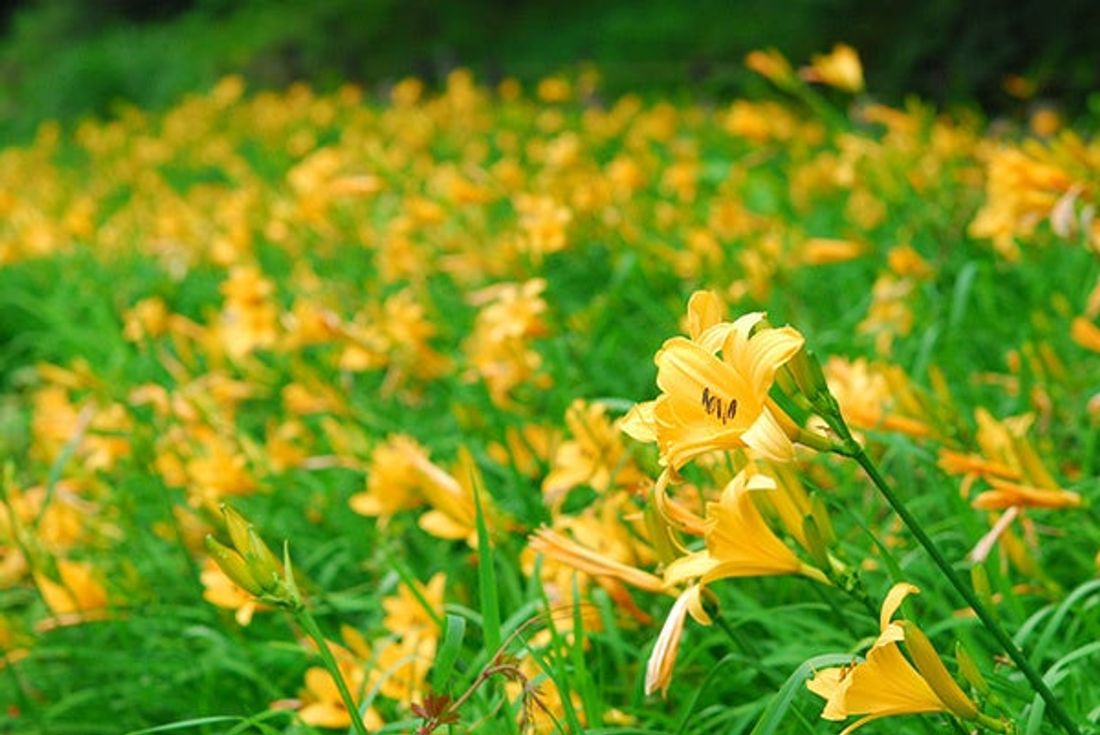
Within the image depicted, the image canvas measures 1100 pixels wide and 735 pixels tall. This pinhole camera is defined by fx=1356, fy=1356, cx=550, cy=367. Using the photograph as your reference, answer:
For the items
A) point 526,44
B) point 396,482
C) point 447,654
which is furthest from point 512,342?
point 526,44

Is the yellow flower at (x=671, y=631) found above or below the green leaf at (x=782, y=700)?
above

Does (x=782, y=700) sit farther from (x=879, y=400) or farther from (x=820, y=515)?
(x=879, y=400)

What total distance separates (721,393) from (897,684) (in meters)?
0.24

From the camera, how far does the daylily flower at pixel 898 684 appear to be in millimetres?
939

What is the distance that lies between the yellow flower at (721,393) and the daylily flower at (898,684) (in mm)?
147

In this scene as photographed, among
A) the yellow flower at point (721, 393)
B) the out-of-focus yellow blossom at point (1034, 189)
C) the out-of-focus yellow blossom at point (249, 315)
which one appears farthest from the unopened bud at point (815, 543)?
the out-of-focus yellow blossom at point (249, 315)

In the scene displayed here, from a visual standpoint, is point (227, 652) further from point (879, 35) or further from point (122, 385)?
point (879, 35)

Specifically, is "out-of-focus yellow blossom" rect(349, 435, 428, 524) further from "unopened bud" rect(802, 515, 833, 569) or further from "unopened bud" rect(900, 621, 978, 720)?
"unopened bud" rect(900, 621, 978, 720)

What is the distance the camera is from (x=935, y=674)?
954 mm

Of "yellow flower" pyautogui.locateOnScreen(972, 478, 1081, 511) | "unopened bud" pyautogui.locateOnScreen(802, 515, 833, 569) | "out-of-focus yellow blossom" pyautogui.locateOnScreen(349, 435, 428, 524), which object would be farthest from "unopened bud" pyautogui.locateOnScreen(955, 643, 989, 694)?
"out-of-focus yellow blossom" pyautogui.locateOnScreen(349, 435, 428, 524)

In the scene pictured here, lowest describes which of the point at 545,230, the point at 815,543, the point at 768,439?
the point at 545,230

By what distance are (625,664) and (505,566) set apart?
0.25 metres

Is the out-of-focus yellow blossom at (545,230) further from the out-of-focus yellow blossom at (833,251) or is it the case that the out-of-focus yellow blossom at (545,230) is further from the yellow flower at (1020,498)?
the yellow flower at (1020,498)

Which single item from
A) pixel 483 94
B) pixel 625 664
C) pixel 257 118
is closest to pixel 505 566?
pixel 625 664
